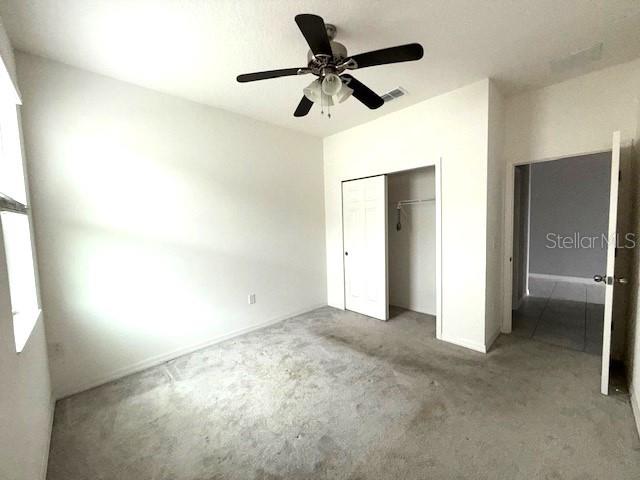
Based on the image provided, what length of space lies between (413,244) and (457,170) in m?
1.45

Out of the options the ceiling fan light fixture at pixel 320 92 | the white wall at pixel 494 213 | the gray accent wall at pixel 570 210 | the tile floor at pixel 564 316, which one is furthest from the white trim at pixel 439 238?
the gray accent wall at pixel 570 210

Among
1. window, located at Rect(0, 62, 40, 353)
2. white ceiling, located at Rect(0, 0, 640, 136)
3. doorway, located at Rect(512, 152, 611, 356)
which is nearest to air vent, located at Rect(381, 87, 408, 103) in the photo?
white ceiling, located at Rect(0, 0, 640, 136)

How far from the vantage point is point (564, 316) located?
140 inches

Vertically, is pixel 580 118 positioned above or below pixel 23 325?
above

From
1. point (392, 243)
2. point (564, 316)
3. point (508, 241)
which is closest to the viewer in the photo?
point (508, 241)

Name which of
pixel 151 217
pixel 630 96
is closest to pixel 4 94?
pixel 151 217

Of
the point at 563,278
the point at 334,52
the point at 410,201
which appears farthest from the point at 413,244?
the point at 563,278

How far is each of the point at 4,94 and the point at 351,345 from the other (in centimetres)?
345

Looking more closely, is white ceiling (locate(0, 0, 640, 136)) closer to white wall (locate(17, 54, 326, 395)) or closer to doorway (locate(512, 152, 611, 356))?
white wall (locate(17, 54, 326, 395))

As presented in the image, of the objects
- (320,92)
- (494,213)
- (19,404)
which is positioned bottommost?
(19,404)

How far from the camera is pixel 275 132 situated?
11.6ft

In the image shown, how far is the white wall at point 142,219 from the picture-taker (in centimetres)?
211

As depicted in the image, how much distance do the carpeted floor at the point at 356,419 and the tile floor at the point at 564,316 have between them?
0.33 metres

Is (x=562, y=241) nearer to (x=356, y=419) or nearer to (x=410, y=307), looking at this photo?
(x=410, y=307)
